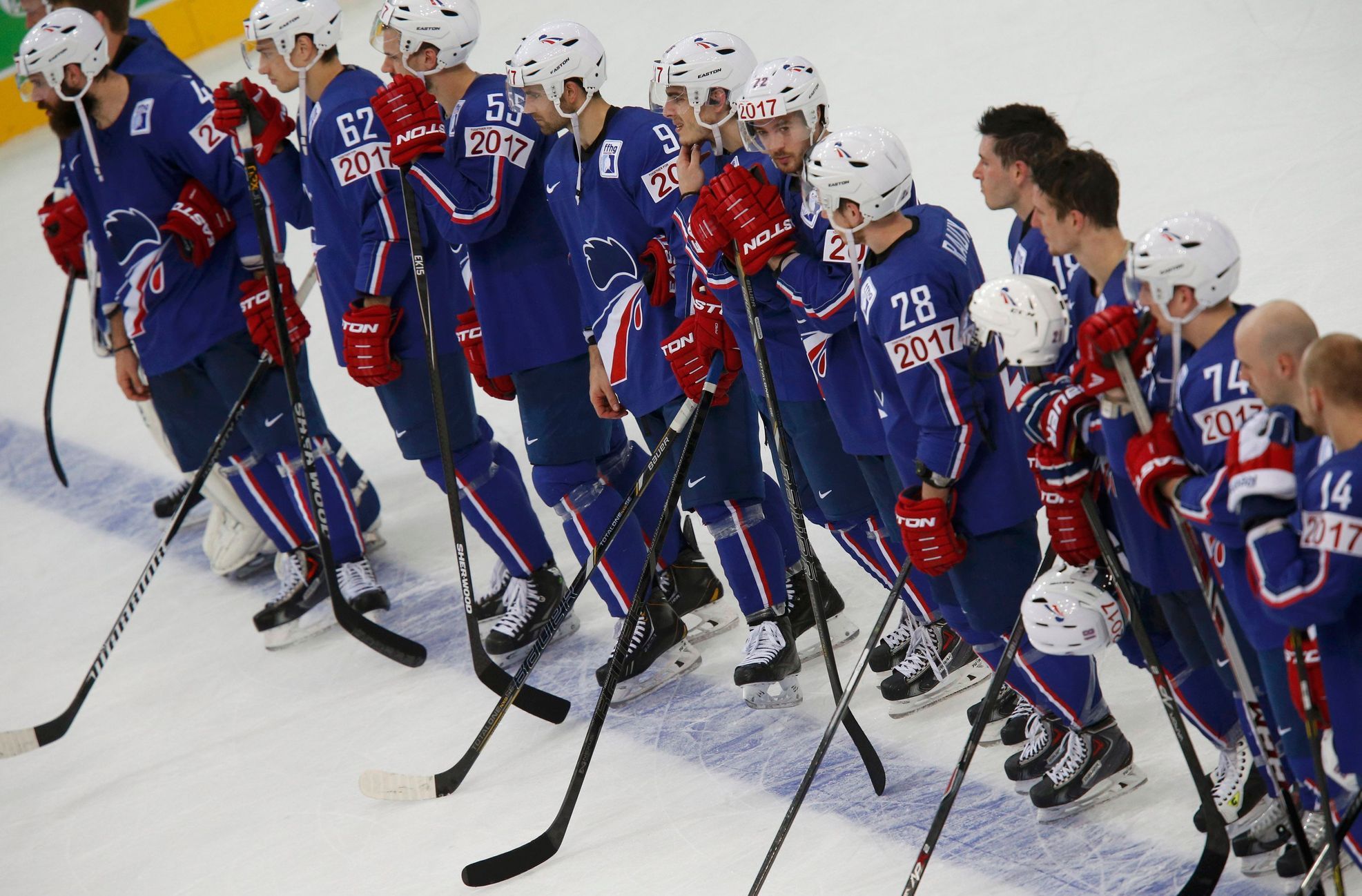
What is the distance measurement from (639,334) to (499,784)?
117 centimetres

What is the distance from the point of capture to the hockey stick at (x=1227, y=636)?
93.2 inches

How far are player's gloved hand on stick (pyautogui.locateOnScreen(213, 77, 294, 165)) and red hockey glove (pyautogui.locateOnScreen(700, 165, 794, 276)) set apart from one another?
158 centimetres

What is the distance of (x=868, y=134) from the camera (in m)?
2.88

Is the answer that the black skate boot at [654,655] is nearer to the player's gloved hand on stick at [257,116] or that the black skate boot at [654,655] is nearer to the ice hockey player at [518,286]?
the ice hockey player at [518,286]

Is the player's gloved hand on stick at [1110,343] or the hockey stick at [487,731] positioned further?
the hockey stick at [487,731]

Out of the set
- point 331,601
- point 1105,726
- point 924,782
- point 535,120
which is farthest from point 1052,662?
point 331,601

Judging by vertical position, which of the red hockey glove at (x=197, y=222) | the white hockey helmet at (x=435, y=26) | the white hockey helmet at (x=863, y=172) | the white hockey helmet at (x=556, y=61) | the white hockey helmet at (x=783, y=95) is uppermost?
the white hockey helmet at (x=435, y=26)

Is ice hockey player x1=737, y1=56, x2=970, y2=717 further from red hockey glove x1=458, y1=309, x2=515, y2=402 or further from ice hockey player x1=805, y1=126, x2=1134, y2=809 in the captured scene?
red hockey glove x1=458, y1=309, x2=515, y2=402

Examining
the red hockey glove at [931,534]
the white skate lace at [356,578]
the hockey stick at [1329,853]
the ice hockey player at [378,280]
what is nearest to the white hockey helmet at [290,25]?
the ice hockey player at [378,280]

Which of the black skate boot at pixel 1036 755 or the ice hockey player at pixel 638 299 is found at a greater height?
the ice hockey player at pixel 638 299

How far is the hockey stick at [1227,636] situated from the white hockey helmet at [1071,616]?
Result: 17cm

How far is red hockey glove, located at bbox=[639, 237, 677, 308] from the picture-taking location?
3.59 m

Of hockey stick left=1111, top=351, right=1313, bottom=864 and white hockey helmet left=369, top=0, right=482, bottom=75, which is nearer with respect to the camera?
hockey stick left=1111, top=351, right=1313, bottom=864

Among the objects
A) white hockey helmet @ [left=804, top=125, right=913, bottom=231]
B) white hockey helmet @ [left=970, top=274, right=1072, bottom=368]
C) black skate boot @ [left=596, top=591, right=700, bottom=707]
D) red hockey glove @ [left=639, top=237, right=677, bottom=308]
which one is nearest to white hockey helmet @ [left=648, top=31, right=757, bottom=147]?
red hockey glove @ [left=639, top=237, right=677, bottom=308]
